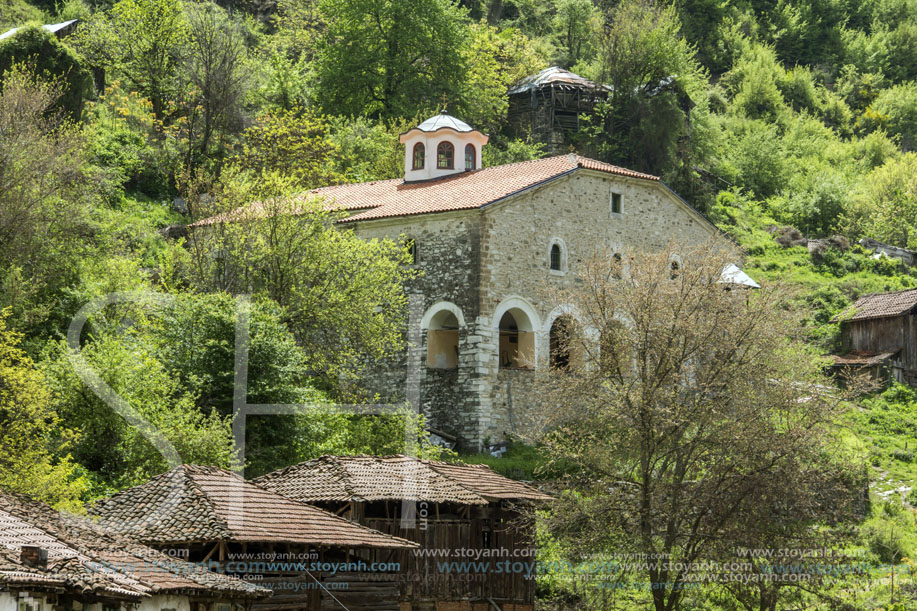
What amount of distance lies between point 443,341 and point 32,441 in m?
14.5

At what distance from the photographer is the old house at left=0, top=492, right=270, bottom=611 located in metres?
15.3

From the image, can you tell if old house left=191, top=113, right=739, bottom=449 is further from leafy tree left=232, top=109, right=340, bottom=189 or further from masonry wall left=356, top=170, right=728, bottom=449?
leafy tree left=232, top=109, right=340, bottom=189

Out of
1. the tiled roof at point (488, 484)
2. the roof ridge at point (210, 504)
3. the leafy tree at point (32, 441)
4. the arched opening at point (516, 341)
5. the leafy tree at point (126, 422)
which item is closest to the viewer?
the roof ridge at point (210, 504)

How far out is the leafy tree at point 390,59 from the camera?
52344mm

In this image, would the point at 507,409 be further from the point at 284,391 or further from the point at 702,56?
the point at 702,56

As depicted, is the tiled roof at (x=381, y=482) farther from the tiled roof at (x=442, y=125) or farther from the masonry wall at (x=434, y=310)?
the tiled roof at (x=442, y=125)

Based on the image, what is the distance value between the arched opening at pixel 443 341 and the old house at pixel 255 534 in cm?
1269

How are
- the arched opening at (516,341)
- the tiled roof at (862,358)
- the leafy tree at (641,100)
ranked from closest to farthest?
the arched opening at (516,341) < the tiled roof at (862,358) < the leafy tree at (641,100)

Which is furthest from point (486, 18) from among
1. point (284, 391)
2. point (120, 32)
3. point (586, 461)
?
point (586, 461)

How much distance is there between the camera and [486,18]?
238 ft

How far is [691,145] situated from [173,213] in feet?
82.3

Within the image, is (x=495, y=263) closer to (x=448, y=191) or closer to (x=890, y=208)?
(x=448, y=191)

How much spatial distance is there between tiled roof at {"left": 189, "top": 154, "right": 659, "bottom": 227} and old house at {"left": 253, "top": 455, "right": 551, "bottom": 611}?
1041 cm

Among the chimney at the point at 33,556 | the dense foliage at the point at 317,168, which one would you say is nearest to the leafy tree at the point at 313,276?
the dense foliage at the point at 317,168
